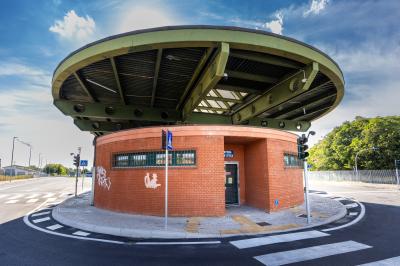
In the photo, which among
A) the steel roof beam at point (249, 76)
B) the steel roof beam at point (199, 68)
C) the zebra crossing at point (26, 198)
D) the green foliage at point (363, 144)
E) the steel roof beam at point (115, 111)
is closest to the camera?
the steel roof beam at point (199, 68)

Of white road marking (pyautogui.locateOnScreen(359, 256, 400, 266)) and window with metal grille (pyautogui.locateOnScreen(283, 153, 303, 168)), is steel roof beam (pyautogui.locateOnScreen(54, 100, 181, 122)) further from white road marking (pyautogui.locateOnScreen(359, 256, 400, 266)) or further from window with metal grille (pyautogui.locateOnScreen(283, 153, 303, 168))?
white road marking (pyautogui.locateOnScreen(359, 256, 400, 266))

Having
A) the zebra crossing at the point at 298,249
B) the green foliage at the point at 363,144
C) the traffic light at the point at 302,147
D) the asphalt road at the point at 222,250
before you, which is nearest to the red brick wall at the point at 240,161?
the traffic light at the point at 302,147

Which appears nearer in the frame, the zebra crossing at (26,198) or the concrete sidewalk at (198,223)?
the concrete sidewalk at (198,223)

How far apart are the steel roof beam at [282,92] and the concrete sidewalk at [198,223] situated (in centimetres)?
589

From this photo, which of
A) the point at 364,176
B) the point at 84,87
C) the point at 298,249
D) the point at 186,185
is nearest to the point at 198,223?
the point at 186,185

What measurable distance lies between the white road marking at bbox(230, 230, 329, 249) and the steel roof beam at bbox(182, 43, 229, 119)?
6.00 m

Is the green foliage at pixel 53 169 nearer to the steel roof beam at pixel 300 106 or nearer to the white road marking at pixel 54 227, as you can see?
the steel roof beam at pixel 300 106

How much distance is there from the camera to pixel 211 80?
10.5 meters

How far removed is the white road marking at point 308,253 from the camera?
5574 mm

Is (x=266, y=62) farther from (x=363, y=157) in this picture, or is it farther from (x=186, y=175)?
(x=363, y=157)

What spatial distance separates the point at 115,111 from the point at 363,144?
44.7m

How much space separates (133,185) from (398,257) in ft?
31.9

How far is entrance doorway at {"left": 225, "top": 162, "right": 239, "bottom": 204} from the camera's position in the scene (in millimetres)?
13258

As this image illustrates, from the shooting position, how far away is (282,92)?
13.6 meters
